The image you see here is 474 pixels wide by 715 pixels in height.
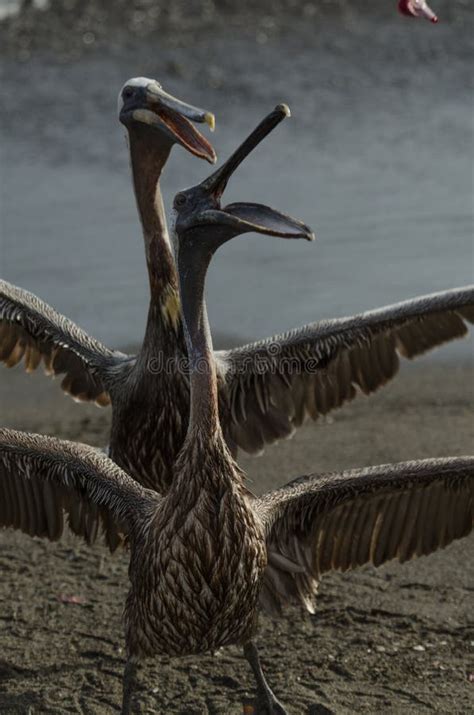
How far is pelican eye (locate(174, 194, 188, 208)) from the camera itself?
4.32 meters

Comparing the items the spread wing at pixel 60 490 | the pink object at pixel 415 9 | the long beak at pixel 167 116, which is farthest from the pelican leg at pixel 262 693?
the pink object at pixel 415 9

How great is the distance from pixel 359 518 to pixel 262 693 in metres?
0.86

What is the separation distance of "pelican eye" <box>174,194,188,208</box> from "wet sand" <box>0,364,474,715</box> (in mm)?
2282

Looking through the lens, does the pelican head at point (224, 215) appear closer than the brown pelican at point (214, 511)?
Yes

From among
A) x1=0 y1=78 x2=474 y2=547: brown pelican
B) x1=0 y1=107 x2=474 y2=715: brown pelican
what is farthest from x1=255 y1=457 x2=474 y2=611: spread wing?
x1=0 y1=78 x2=474 y2=547: brown pelican

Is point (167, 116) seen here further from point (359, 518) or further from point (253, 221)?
point (359, 518)

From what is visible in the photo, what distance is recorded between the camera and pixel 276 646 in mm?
5812

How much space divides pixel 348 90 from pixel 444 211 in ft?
13.4

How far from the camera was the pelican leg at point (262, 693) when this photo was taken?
5.19 metres

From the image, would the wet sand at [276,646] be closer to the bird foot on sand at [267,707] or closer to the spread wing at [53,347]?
the bird foot on sand at [267,707]

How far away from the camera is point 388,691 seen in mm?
5398

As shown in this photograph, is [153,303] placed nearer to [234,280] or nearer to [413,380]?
[413,380]

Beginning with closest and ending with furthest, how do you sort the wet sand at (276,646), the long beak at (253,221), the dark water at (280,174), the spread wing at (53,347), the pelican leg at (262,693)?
the long beak at (253,221), the pelican leg at (262,693), the wet sand at (276,646), the spread wing at (53,347), the dark water at (280,174)

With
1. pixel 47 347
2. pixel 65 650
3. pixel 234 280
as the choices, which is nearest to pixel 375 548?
pixel 65 650
